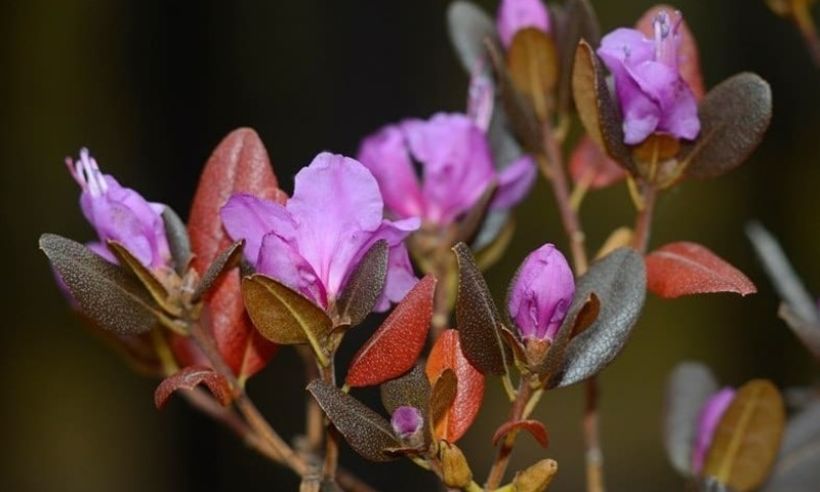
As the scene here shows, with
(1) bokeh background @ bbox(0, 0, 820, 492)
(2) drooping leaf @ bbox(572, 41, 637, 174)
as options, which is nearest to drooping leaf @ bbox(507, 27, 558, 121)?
(2) drooping leaf @ bbox(572, 41, 637, 174)

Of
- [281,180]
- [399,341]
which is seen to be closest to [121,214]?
[399,341]

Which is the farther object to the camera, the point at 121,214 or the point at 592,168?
the point at 592,168

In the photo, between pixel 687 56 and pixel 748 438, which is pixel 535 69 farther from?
pixel 748 438

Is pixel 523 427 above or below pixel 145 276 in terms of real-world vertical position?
below

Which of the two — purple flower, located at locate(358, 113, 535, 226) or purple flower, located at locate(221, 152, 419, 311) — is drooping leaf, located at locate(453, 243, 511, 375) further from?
purple flower, located at locate(358, 113, 535, 226)

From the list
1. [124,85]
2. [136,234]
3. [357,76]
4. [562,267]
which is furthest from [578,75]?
[124,85]

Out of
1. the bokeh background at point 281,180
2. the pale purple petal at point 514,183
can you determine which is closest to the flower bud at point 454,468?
the pale purple petal at point 514,183
